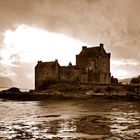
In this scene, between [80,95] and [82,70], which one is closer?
[80,95]

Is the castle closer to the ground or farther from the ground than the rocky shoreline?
farther from the ground

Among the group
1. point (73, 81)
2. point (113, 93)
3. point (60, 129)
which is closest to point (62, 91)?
point (73, 81)

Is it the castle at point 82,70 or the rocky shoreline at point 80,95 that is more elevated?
the castle at point 82,70

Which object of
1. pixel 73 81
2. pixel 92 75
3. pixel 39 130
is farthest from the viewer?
pixel 92 75

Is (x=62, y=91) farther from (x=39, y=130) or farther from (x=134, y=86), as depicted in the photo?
(x=39, y=130)

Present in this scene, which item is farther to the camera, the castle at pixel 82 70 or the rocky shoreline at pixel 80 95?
the castle at pixel 82 70

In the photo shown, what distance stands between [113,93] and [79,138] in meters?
55.0

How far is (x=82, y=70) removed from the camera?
289 feet

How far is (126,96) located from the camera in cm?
6894

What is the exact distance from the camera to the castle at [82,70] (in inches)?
3430

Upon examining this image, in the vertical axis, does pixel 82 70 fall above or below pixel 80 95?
Answer: above

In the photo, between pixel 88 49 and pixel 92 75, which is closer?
pixel 92 75

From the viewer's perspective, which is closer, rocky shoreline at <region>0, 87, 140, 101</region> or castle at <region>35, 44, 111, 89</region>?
rocky shoreline at <region>0, 87, 140, 101</region>

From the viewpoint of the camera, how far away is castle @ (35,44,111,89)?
87.1 m
